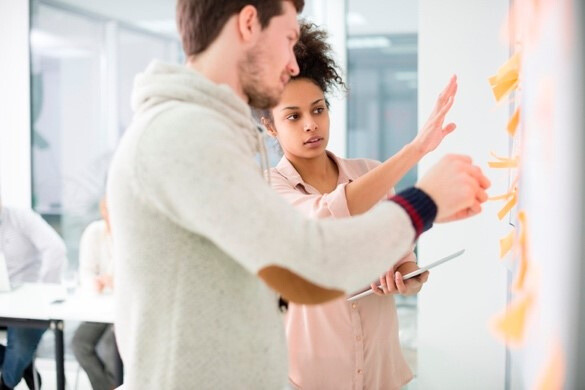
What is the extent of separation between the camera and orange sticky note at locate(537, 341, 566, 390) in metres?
0.67

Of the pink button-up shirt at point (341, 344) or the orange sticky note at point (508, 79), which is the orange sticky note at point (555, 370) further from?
the pink button-up shirt at point (341, 344)

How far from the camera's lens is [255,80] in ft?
3.03

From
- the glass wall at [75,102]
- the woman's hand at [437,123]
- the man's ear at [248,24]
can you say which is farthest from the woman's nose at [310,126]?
the glass wall at [75,102]

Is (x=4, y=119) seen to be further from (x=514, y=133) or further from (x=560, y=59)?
(x=560, y=59)

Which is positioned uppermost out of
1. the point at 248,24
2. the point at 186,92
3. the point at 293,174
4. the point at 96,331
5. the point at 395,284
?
the point at 248,24

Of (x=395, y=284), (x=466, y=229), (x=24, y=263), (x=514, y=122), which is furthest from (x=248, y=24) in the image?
(x=24, y=263)

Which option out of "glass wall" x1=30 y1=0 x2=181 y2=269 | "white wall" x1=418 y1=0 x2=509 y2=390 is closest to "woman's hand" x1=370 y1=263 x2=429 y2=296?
"white wall" x1=418 y1=0 x2=509 y2=390

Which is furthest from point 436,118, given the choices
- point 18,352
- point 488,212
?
point 18,352

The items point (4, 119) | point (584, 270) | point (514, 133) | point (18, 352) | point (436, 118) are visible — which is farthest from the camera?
point (4, 119)

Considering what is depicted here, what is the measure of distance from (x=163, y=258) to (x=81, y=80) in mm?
3521

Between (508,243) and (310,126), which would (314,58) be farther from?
(508,243)

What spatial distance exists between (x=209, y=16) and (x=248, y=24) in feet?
0.19

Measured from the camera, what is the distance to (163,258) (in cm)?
83

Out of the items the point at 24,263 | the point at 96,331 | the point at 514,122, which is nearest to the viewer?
the point at 514,122
